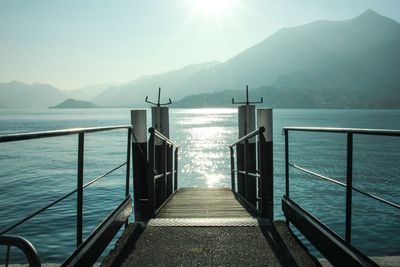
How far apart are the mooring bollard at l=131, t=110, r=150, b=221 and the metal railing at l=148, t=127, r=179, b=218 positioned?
12 cm

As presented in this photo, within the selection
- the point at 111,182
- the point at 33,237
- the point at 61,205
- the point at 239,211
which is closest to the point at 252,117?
the point at 239,211

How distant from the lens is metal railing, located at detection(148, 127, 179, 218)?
569 centimetres

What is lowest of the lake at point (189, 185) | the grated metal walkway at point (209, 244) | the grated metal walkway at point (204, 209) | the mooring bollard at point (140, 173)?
the lake at point (189, 185)

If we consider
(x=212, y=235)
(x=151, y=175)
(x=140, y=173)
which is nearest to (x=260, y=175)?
(x=212, y=235)

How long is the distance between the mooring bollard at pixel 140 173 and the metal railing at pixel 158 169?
118 mm

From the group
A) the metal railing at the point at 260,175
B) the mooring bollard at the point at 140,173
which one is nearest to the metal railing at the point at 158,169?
the mooring bollard at the point at 140,173

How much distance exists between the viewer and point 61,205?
51.4 feet

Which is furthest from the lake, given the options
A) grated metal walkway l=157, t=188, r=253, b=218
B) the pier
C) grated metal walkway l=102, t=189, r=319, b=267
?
grated metal walkway l=102, t=189, r=319, b=267

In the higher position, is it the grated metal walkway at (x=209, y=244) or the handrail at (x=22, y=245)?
the handrail at (x=22, y=245)

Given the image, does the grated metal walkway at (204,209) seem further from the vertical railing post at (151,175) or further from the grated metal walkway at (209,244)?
the grated metal walkway at (209,244)

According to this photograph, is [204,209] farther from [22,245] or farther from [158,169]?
[22,245]

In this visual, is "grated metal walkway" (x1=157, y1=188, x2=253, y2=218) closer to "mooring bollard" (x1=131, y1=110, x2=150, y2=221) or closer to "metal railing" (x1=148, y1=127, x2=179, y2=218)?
"metal railing" (x1=148, y1=127, x2=179, y2=218)

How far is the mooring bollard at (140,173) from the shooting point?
5.73 metres

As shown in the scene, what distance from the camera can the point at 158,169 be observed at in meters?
10.2
